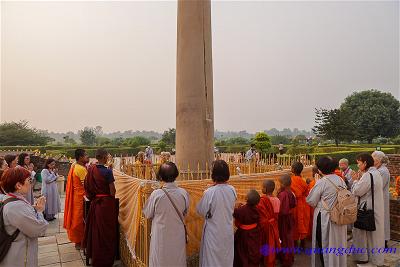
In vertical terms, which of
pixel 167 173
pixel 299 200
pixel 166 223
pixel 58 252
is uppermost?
pixel 167 173

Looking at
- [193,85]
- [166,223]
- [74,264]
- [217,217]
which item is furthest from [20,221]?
[193,85]

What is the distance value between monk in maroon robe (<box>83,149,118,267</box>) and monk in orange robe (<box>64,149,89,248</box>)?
1.15 metres

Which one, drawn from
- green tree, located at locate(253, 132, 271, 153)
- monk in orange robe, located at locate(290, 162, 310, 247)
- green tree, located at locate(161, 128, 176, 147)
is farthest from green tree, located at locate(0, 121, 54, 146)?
monk in orange robe, located at locate(290, 162, 310, 247)

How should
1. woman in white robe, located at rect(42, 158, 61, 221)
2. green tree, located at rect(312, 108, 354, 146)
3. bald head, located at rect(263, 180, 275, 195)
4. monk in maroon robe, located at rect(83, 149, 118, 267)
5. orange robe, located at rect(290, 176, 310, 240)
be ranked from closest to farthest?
bald head, located at rect(263, 180, 275, 195) → monk in maroon robe, located at rect(83, 149, 118, 267) → orange robe, located at rect(290, 176, 310, 240) → woman in white robe, located at rect(42, 158, 61, 221) → green tree, located at rect(312, 108, 354, 146)

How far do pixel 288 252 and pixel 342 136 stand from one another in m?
35.2

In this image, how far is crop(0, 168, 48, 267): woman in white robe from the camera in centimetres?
316

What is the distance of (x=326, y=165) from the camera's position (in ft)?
14.9

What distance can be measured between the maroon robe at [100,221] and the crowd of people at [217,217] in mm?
16

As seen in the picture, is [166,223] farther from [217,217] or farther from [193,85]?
[193,85]

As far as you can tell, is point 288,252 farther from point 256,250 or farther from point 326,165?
point 326,165

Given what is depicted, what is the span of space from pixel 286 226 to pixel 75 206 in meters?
4.15

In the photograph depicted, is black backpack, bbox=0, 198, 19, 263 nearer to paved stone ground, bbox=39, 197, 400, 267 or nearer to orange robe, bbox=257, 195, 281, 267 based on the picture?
paved stone ground, bbox=39, 197, 400, 267

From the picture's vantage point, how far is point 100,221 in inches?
200

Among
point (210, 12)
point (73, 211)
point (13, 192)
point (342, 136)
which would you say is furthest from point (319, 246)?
point (342, 136)
